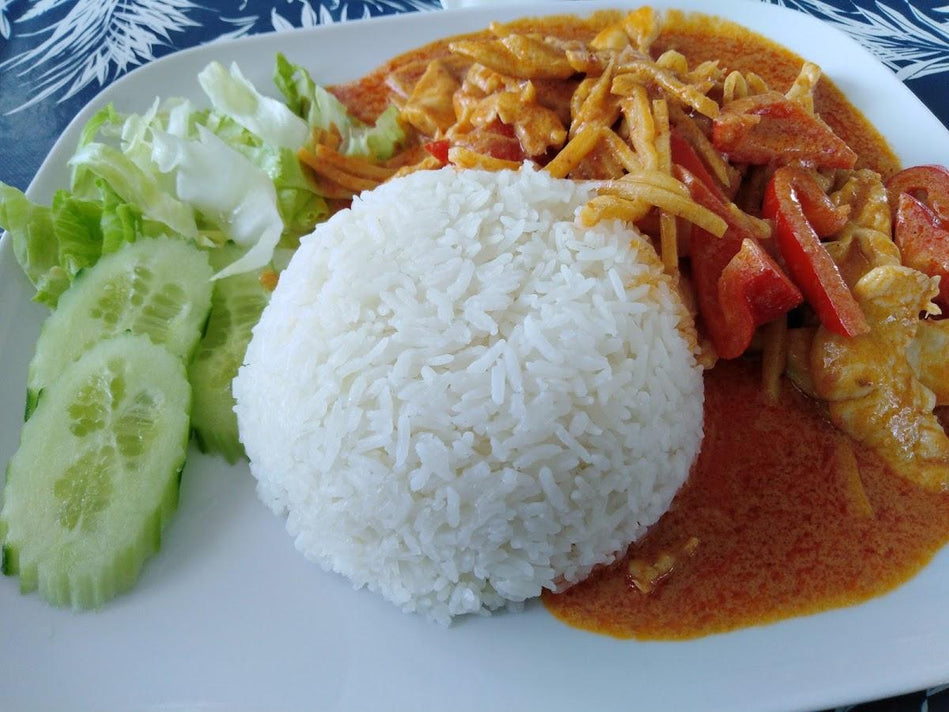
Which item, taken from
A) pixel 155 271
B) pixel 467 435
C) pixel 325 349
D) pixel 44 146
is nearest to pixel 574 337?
pixel 467 435

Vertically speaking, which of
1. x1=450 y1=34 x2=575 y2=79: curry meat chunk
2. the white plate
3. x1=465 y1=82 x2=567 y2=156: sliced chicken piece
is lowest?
the white plate

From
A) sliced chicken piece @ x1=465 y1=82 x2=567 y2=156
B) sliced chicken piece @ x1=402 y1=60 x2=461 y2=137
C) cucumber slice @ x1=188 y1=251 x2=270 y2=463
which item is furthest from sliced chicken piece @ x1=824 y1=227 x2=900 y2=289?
cucumber slice @ x1=188 y1=251 x2=270 y2=463

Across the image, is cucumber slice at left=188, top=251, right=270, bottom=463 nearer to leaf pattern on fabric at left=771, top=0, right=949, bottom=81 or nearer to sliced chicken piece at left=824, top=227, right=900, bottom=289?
sliced chicken piece at left=824, top=227, right=900, bottom=289

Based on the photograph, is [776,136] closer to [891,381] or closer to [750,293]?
[750,293]

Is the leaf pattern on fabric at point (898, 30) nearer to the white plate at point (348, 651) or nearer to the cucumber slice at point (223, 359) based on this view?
the white plate at point (348, 651)

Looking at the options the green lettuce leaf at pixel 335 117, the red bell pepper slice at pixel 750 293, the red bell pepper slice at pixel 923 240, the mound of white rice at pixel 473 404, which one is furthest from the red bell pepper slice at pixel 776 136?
the green lettuce leaf at pixel 335 117

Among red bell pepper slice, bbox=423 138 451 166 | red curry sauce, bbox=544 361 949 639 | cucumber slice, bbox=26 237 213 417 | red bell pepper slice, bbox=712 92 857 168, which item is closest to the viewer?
red curry sauce, bbox=544 361 949 639

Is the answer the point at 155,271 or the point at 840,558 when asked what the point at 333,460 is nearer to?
the point at 155,271
